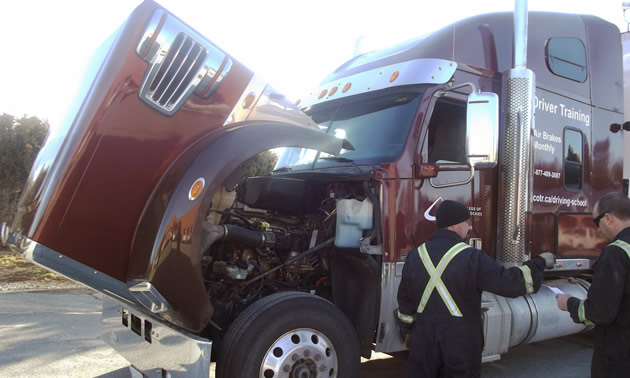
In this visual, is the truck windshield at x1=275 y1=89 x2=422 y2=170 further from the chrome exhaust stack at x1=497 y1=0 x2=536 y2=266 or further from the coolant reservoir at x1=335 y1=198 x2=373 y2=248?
Answer: the chrome exhaust stack at x1=497 y1=0 x2=536 y2=266

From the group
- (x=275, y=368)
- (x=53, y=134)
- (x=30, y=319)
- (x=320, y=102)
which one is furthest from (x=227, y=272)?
(x=30, y=319)

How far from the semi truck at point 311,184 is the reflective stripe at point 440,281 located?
0.61 m

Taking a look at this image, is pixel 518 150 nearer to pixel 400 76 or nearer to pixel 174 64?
pixel 400 76

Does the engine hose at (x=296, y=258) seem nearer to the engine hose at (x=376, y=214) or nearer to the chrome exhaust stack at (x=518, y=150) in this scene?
the engine hose at (x=376, y=214)

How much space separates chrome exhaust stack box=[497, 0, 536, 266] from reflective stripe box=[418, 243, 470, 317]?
1.39 metres

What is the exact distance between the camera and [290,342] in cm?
321

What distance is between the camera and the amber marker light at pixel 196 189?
2.85 m

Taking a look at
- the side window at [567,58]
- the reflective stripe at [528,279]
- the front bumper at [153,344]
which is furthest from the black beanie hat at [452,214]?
the side window at [567,58]

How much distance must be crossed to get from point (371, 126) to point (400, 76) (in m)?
0.47

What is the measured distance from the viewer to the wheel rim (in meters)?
3.14

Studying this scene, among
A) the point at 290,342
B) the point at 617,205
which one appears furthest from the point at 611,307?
the point at 290,342

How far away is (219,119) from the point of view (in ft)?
10.0

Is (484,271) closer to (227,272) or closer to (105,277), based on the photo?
(227,272)

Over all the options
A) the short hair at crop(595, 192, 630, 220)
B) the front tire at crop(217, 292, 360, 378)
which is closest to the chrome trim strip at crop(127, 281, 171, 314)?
the front tire at crop(217, 292, 360, 378)
